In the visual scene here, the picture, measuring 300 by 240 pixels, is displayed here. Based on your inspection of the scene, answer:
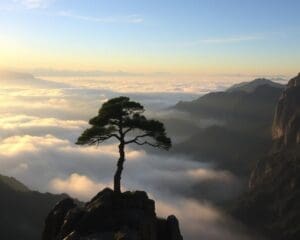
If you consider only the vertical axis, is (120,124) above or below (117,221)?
above

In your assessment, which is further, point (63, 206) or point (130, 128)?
point (63, 206)

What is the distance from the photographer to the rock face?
207ft

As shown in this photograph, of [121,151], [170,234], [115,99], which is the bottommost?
[170,234]

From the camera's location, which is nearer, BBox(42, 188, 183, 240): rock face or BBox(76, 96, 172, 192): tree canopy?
BBox(42, 188, 183, 240): rock face

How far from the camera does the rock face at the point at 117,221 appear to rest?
207ft

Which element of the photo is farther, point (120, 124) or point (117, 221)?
point (120, 124)

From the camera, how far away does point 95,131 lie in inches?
2756

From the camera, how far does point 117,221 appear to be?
65.8 metres

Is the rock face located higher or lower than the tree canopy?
lower

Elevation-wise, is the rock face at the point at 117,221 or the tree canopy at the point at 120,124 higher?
the tree canopy at the point at 120,124

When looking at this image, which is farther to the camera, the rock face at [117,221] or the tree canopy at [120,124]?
the tree canopy at [120,124]

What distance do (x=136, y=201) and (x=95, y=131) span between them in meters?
11.6

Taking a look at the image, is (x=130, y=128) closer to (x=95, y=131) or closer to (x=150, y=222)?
(x=95, y=131)

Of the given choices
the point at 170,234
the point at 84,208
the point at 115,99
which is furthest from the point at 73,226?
the point at 115,99
